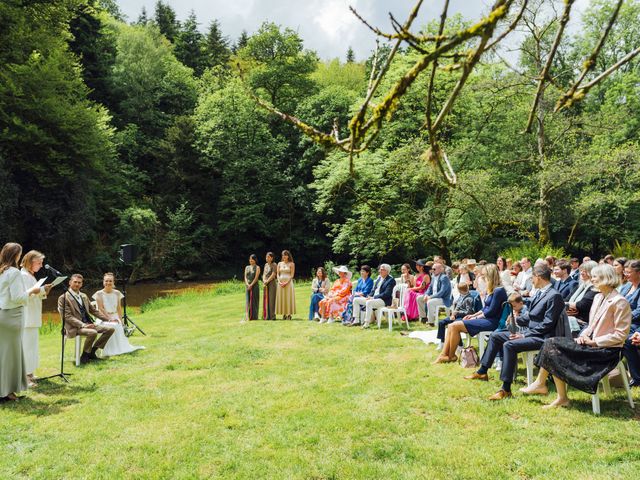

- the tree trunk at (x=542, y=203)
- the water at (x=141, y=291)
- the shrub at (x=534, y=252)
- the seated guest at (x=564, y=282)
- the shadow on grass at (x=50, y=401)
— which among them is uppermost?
the tree trunk at (x=542, y=203)

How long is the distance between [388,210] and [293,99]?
1721 centimetres

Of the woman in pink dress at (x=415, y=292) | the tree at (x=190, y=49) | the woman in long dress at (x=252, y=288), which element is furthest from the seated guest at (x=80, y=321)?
the tree at (x=190, y=49)

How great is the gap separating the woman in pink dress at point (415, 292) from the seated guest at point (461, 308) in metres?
2.92

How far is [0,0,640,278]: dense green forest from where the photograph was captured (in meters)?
18.4

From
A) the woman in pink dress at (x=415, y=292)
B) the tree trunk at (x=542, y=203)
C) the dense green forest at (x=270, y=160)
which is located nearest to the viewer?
the woman in pink dress at (x=415, y=292)

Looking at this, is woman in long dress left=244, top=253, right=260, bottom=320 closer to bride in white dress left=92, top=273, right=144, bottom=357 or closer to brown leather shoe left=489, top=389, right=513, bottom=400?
bride in white dress left=92, top=273, right=144, bottom=357

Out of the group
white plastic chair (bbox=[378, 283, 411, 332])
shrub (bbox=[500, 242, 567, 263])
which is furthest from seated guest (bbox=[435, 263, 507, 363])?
shrub (bbox=[500, 242, 567, 263])

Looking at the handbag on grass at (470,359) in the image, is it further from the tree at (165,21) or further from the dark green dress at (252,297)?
the tree at (165,21)

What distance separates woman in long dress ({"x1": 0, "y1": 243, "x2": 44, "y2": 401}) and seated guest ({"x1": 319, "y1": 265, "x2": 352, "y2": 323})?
22.7 ft

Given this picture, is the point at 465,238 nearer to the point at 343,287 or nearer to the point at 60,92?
the point at 343,287

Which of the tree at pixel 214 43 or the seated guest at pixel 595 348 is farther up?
the tree at pixel 214 43

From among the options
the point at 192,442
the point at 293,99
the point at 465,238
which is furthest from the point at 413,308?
the point at 293,99

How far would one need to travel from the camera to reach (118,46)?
36750 millimetres

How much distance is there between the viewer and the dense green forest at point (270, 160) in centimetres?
1838
